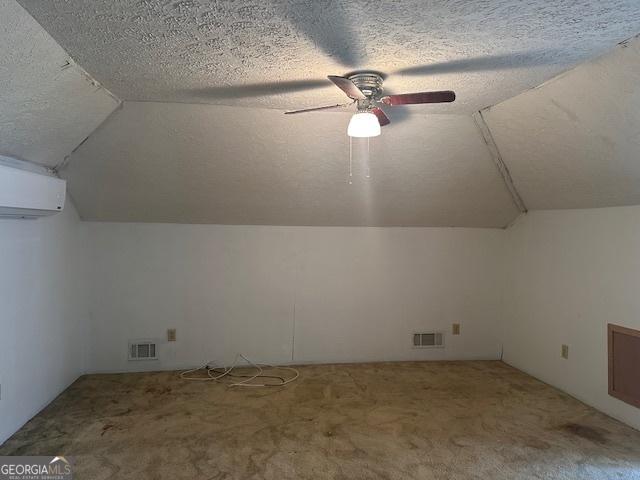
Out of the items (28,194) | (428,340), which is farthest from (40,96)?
(428,340)

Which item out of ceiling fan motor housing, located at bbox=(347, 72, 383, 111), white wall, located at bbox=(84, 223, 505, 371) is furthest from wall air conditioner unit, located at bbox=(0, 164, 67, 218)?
ceiling fan motor housing, located at bbox=(347, 72, 383, 111)

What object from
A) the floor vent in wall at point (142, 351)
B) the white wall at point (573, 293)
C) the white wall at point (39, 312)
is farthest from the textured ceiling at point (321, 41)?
the floor vent in wall at point (142, 351)

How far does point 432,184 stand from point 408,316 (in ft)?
4.60

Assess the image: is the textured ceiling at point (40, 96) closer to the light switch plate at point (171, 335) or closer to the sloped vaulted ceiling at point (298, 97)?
the sloped vaulted ceiling at point (298, 97)

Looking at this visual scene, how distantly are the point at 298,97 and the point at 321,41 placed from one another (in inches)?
31.9

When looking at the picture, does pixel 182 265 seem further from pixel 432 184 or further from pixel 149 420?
pixel 432 184

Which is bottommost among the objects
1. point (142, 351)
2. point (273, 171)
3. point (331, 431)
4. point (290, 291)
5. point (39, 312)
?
point (331, 431)

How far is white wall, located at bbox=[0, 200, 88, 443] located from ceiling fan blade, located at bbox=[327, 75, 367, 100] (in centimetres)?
214

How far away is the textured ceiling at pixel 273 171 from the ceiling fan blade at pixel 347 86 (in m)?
0.85

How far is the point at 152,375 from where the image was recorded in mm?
3922

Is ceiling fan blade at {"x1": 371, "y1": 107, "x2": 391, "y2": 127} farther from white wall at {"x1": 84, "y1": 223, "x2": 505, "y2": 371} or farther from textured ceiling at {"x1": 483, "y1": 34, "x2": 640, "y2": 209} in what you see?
white wall at {"x1": 84, "y1": 223, "x2": 505, "y2": 371}

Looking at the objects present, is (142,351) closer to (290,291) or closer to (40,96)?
(290,291)

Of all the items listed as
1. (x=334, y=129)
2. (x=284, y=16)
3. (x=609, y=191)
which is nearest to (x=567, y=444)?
(x=609, y=191)

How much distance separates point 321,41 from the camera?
1963 millimetres
